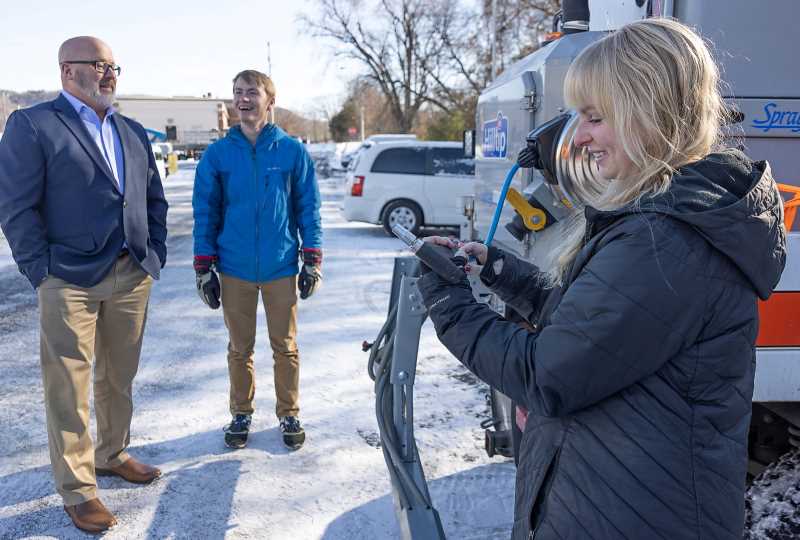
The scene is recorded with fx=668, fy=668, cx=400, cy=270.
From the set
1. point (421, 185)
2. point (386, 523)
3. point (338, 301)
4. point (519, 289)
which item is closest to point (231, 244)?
point (386, 523)

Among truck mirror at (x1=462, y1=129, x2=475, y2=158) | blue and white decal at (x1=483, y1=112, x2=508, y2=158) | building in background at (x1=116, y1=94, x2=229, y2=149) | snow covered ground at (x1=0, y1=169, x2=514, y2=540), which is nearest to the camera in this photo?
snow covered ground at (x1=0, y1=169, x2=514, y2=540)

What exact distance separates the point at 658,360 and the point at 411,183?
33.2ft

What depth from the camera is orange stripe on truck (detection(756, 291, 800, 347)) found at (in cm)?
211

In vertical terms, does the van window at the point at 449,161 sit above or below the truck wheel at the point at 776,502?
above

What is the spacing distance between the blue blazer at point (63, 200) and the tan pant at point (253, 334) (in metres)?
0.58

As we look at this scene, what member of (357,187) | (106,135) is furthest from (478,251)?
(357,187)

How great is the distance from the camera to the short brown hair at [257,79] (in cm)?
355

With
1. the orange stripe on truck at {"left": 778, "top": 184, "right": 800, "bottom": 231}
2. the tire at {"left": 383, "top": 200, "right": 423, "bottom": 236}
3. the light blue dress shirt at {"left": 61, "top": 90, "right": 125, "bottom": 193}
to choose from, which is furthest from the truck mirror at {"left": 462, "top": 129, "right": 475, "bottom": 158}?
the tire at {"left": 383, "top": 200, "right": 423, "bottom": 236}

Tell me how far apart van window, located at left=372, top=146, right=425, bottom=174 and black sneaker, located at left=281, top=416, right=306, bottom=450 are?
7.92m

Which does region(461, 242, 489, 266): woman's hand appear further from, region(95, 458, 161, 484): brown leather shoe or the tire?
the tire

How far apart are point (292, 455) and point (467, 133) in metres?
3.24

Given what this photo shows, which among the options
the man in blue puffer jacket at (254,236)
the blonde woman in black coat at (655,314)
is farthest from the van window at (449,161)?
the blonde woman in black coat at (655,314)

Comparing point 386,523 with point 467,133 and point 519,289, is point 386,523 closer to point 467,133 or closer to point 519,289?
point 519,289

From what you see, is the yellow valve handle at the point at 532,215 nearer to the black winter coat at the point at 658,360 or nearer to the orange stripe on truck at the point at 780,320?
the orange stripe on truck at the point at 780,320
